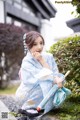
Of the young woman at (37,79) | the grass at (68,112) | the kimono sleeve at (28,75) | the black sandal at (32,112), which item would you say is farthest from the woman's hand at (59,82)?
the grass at (68,112)

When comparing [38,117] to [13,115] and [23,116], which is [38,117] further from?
[13,115]

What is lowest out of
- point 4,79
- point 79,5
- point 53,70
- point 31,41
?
point 4,79

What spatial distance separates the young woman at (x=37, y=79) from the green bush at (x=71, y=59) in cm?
79

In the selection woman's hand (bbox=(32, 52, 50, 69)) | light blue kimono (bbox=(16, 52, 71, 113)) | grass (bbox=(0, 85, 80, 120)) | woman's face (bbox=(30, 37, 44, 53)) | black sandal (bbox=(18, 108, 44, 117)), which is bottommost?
grass (bbox=(0, 85, 80, 120))

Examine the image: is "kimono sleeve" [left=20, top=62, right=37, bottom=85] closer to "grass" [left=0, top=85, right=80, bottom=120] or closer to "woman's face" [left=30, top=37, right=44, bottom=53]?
"woman's face" [left=30, top=37, right=44, bottom=53]

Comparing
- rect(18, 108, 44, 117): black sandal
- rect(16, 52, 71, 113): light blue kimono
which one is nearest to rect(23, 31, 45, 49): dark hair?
rect(16, 52, 71, 113): light blue kimono

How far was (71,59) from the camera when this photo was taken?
529 centimetres

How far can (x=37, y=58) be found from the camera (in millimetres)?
4312

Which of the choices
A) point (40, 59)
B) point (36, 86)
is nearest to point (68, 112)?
point (36, 86)

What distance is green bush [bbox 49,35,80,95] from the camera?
A: 5.14 m

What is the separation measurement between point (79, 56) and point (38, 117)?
137 centimetres

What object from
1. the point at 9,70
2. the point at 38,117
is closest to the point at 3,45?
the point at 9,70

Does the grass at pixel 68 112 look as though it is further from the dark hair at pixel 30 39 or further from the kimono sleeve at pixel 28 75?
the dark hair at pixel 30 39

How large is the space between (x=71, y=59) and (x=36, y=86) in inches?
46.7
